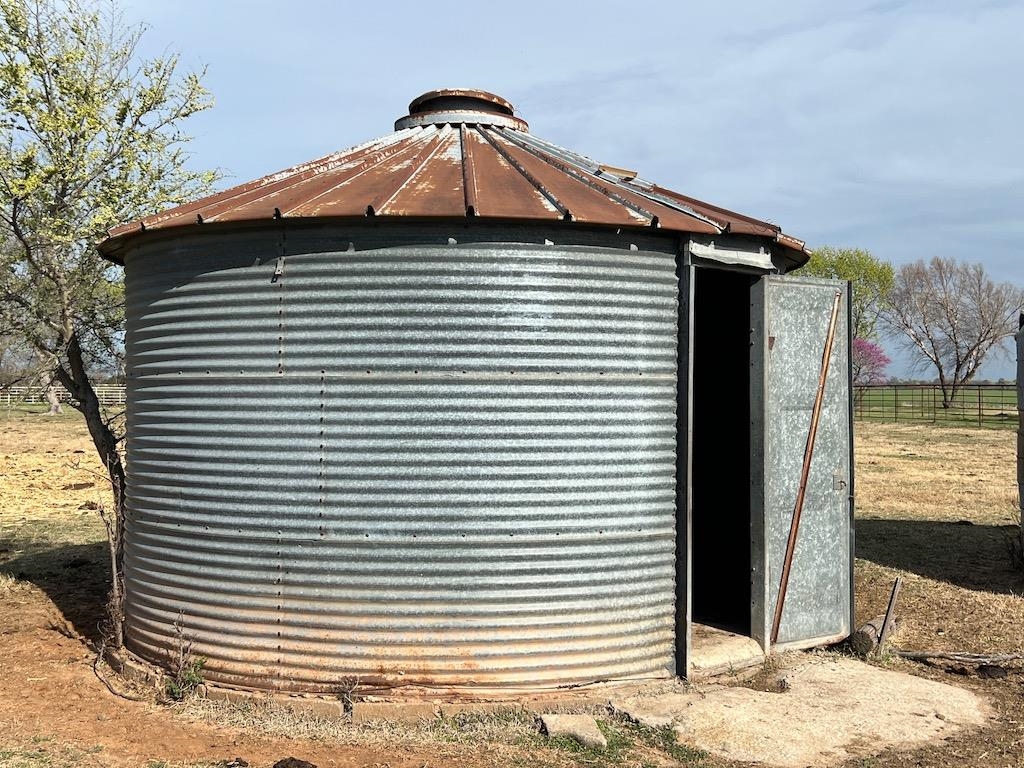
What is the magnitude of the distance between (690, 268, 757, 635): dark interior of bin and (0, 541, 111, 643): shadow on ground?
586 centimetres

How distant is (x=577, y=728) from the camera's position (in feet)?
19.3

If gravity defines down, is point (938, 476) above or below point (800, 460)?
below

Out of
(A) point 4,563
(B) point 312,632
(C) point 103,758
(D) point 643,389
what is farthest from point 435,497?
(A) point 4,563

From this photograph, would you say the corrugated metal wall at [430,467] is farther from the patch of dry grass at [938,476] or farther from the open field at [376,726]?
the patch of dry grass at [938,476]

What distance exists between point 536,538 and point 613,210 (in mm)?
2310

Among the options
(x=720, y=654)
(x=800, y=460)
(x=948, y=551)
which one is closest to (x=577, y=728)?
(x=720, y=654)

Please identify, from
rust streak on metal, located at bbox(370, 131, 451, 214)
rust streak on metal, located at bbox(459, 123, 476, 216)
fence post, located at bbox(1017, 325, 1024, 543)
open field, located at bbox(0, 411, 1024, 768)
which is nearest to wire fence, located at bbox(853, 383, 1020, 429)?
open field, located at bbox(0, 411, 1024, 768)

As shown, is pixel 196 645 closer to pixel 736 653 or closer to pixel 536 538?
pixel 536 538

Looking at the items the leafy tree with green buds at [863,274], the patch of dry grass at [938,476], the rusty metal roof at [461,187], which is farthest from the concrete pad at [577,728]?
the leafy tree with green buds at [863,274]

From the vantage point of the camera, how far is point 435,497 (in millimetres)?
6312

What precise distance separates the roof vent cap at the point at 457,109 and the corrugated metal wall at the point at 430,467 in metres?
2.54

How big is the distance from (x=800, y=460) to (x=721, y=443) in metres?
1.97

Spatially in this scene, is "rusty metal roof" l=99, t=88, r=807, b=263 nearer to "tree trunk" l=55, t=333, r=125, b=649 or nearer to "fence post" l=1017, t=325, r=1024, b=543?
"tree trunk" l=55, t=333, r=125, b=649

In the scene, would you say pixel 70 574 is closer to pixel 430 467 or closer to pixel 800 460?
pixel 430 467
